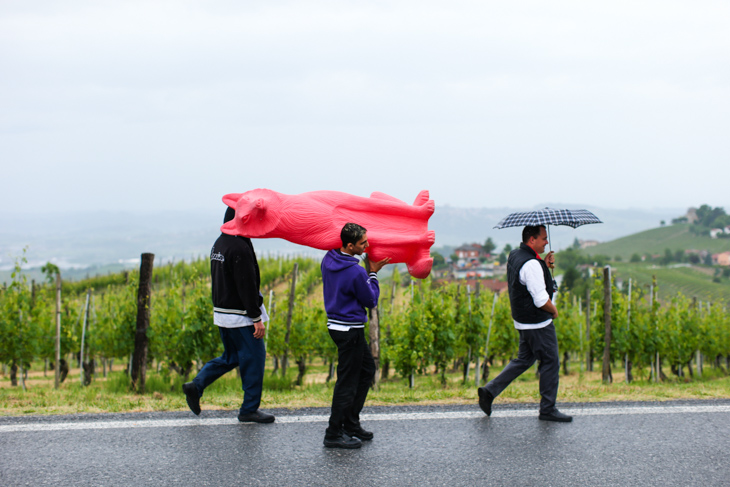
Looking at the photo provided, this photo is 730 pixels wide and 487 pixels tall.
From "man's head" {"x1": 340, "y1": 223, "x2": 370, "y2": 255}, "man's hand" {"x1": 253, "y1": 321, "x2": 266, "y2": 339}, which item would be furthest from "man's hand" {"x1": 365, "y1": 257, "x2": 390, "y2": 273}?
"man's hand" {"x1": 253, "y1": 321, "x2": 266, "y2": 339}

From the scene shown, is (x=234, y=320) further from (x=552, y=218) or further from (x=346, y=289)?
(x=552, y=218)

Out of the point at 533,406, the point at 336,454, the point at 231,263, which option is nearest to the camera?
the point at 336,454

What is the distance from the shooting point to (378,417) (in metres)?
5.01

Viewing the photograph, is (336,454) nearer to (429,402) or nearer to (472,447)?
(472,447)

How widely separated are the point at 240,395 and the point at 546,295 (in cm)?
296

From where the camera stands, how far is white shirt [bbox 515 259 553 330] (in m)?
4.97

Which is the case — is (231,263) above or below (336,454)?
above

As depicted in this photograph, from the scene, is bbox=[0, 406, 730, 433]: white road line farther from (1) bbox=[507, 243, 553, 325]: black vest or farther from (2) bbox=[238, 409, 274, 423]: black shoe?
(1) bbox=[507, 243, 553, 325]: black vest

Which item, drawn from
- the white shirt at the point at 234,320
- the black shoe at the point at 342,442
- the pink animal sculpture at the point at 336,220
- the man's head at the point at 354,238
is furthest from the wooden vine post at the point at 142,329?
the man's head at the point at 354,238

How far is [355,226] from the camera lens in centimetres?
424

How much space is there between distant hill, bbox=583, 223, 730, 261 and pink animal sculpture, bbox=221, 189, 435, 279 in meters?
123

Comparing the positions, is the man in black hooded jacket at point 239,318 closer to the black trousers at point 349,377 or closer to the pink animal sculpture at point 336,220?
the pink animal sculpture at point 336,220

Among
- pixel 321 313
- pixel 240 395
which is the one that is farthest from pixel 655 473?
pixel 321 313

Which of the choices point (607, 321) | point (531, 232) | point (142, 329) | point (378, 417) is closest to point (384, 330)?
point (607, 321)
